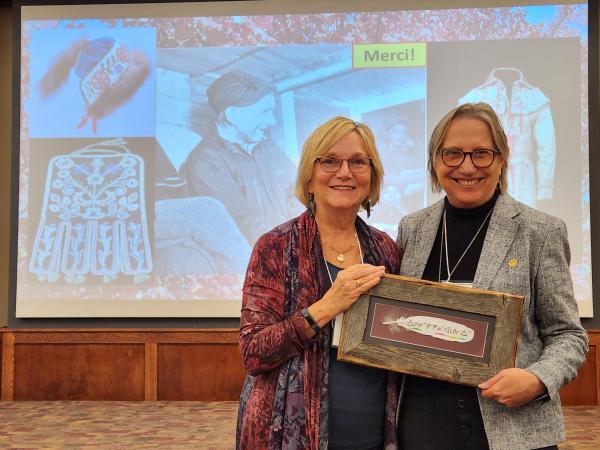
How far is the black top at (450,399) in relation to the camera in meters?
1.46

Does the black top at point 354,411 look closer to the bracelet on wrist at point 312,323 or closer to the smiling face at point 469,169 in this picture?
the bracelet on wrist at point 312,323

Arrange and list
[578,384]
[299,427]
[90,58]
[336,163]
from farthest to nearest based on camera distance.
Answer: [90,58] → [578,384] → [336,163] → [299,427]

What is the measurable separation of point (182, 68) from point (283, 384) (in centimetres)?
441

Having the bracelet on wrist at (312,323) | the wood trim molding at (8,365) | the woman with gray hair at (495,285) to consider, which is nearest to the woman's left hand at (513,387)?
the woman with gray hair at (495,285)

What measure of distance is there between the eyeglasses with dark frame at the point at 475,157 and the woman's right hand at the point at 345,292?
303 millimetres

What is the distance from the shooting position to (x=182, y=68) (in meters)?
5.50

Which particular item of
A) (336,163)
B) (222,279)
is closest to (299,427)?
(336,163)

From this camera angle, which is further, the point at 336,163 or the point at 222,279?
the point at 222,279

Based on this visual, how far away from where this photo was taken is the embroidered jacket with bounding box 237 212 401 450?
149 cm

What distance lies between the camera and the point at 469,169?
1.52 metres

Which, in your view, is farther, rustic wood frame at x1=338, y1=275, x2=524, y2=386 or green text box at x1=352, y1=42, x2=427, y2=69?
green text box at x1=352, y1=42, x2=427, y2=69

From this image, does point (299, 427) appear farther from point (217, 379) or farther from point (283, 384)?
point (217, 379)

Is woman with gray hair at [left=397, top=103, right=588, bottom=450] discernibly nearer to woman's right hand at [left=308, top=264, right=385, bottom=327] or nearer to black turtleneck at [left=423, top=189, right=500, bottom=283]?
black turtleneck at [left=423, top=189, right=500, bottom=283]

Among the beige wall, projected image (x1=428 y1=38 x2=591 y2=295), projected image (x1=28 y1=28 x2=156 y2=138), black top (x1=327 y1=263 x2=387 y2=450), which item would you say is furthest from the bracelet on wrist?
the beige wall
